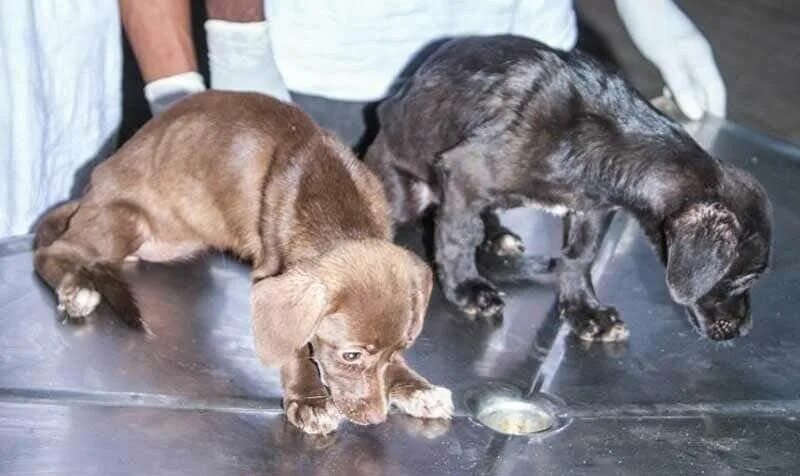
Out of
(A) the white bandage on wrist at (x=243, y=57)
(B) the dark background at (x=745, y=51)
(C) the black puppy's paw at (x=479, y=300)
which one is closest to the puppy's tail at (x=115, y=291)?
(C) the black puppy's paw at (x=479, y=300)

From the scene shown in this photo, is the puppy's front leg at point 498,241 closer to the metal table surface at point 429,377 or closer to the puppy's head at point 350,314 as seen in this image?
the metal table surface at point 429,377

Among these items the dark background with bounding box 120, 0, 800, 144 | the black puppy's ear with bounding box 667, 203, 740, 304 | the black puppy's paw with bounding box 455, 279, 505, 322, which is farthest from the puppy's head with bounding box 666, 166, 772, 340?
the dark background with bounding box 120, 0, 800, 144

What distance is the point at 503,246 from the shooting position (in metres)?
2.45

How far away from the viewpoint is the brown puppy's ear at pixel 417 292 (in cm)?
179

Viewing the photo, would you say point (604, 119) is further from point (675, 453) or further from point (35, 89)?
point (35, 89)

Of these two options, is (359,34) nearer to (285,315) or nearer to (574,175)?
(574,175)

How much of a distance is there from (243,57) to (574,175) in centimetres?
81

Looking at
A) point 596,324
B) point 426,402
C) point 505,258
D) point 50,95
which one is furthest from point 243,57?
point 426,402

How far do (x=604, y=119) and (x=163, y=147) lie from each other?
0.74m

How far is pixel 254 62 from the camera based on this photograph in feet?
8.75

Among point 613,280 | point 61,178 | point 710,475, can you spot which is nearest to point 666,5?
point 613,280

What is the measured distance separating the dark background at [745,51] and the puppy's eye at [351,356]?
3439mm

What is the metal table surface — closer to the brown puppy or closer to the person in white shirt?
the brown puppy

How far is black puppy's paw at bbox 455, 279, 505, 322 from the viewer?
2191 mm
